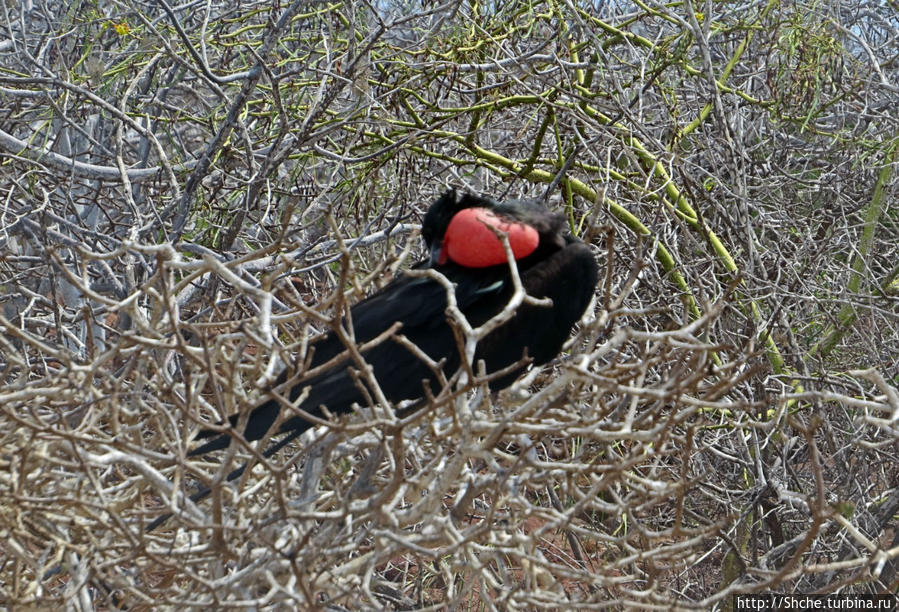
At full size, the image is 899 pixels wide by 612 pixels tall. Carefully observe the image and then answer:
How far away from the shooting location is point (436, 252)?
2.94 metres

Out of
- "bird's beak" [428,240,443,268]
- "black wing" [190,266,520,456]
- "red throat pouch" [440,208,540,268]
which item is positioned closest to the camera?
"black wing" [190,266,520,456]

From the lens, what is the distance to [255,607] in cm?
181

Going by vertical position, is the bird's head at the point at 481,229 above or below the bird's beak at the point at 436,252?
above

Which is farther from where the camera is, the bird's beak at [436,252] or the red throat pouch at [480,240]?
the bird's beak at [436,252]

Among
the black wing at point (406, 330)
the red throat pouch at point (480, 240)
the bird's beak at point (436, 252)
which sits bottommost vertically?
the black wing at point (406, 330)

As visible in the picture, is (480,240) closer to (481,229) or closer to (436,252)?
(481,229)

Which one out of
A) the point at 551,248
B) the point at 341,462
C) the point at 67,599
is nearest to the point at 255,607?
the point at 67,599

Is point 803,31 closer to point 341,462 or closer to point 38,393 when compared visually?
point 341,462

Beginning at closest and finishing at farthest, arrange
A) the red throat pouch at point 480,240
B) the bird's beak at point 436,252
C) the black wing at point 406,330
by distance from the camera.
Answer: the black wing at point 406,330 → the red throat pouch at point 480,240 → the bird's beak at point 436,252

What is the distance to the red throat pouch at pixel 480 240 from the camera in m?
2.77

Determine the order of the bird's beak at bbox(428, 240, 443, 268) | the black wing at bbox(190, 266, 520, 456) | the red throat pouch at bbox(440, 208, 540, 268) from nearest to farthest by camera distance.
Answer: the black wing at bbox(190, 266, 520, 456), the red throat pouch at bbox(440, 208, 540, 268), the bird's beak at bbox(428, 240, 443, 268)

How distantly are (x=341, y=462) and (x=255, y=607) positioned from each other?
0.89 metres

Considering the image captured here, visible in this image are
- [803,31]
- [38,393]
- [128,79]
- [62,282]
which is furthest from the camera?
[128,79]

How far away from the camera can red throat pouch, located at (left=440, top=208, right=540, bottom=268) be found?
2.77m
